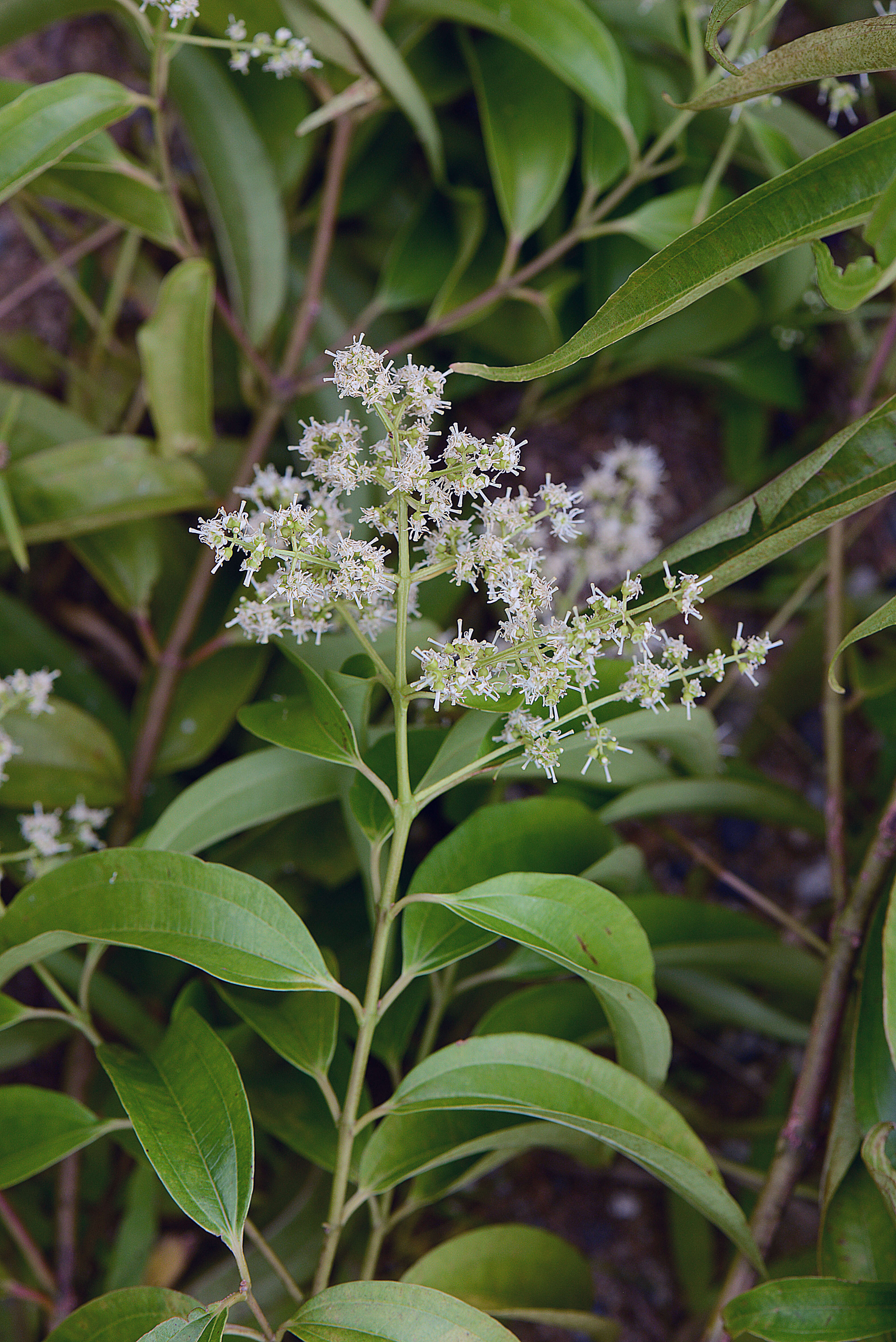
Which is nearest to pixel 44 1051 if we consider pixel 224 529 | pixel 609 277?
pixel 224 529

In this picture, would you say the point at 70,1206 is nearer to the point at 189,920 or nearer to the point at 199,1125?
the point at 199,1125

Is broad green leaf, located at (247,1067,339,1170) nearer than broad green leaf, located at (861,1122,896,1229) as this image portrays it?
No

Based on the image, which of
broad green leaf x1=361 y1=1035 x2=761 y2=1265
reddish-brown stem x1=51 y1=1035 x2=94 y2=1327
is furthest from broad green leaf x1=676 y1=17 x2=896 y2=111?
reddish-brown stem x1=51 y1=1035 x2=94 y2=1327

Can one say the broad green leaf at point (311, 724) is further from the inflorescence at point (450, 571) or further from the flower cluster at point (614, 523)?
the flower cluster at point (614, 523)

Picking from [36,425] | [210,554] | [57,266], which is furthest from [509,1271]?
[57,266]

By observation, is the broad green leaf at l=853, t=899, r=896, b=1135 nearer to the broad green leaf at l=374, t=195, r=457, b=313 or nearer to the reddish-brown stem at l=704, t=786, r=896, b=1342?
the reddish-brown stem at l=704, t=786, r=896, b=1342

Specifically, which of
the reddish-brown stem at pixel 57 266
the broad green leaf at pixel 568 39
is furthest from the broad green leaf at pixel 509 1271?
the reddish-brown stem at pixel 57 266
